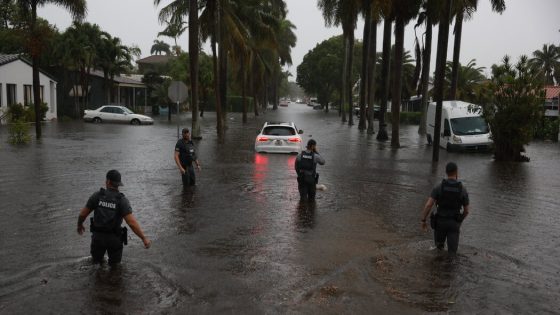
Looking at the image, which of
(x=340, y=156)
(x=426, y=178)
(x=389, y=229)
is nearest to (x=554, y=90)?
(x=340, y=156)

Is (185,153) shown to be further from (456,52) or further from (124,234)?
(456,52)

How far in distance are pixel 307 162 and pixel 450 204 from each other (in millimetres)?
4415

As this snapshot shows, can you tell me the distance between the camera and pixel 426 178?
16.2 meters

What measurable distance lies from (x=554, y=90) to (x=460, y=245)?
4379 centimetres

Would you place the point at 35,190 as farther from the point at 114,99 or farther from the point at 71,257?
the point at 114,99

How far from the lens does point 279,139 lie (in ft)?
67.4

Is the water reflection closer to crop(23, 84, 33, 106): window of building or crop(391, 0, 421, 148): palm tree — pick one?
crop(391, 0, 421, 148): palm tree

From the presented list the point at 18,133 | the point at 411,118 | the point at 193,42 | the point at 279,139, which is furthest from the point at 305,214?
the point at 411,118

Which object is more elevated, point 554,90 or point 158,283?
point 554,90

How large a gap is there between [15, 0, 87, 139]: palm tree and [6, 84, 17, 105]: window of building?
41.0 ft

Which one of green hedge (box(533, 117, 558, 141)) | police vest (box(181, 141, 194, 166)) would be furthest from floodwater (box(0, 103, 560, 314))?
green hedge (box(533, 117, 558, 141))

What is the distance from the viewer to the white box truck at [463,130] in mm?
23391

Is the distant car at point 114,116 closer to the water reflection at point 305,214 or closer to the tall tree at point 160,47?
the water reflection at point 305,214

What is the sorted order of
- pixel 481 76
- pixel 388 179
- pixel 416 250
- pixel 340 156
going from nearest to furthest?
pixel 416 250 → pixel 388 179 → pixel 340 156 → pixel 481 76
